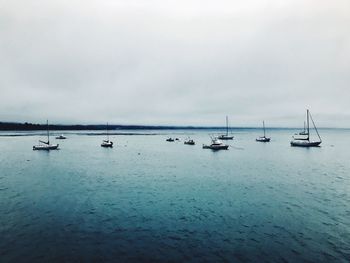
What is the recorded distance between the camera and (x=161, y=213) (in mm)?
29766

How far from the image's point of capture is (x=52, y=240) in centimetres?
2261

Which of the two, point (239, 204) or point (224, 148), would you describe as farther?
point (224, 148)

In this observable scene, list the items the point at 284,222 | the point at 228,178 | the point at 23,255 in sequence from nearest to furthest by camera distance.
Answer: the point at 23,255
the point at 284,222
the point at 228,178

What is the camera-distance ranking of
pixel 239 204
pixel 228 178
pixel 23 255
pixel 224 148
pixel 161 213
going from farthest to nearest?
pixel 224 148
pixel 228 178
pixel 239 204
pixel 161 213
pixel 23 255

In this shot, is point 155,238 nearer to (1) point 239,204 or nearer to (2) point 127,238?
(2) point 127,238

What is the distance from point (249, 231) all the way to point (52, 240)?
15.6 meters

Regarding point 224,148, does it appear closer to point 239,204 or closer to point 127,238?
point 239,204

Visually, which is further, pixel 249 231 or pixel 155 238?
pixel 249 231

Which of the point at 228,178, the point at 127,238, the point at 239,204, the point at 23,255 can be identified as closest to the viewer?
the point at 23,255

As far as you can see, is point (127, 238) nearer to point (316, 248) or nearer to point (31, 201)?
point (316, 248)

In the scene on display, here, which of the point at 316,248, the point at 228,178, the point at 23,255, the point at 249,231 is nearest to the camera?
the point at 23,255

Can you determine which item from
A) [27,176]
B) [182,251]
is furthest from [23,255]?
[27,176]

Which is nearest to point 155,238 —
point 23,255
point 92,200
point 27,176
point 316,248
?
point 23,255

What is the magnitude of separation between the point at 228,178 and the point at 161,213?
25153mm
